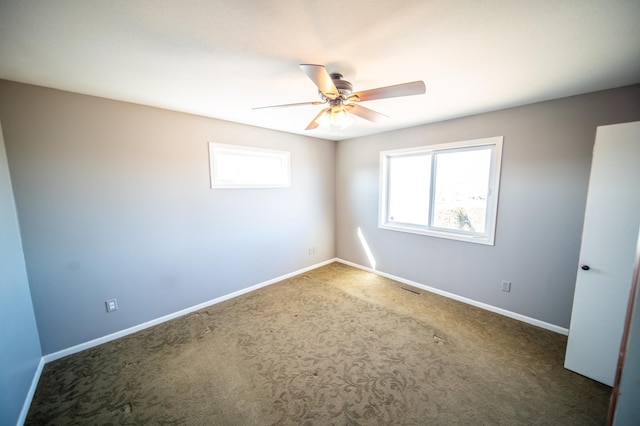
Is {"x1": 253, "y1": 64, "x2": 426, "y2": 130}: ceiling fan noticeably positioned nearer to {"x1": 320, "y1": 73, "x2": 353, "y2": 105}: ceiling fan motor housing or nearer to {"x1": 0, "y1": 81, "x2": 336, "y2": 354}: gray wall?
{"x1": 320, "y1": 73, "x2": 353, "y2": 105}: ceiling fan motor housing

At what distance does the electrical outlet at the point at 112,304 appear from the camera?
2.30 metres

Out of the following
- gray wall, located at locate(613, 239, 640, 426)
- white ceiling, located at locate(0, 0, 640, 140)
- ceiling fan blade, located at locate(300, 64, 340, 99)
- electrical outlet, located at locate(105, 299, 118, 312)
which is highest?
white ceiling, located at locate(0, 0, 640, 140)

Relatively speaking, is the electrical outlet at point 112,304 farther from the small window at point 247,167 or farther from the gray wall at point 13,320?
the small window at point 247,167

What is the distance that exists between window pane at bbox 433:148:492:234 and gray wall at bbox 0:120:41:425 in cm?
423

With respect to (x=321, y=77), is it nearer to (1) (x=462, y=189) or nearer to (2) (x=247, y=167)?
(2) (x=247, y=167)

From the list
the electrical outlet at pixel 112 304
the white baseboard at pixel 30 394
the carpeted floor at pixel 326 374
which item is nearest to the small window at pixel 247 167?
the electrical outlet at pixel 112 304

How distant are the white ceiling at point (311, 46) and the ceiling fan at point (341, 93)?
0.51ft

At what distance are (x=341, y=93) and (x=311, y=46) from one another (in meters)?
0.42

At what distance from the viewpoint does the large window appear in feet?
9.12

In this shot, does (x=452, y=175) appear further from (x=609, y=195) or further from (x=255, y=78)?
(x=255, y=78)

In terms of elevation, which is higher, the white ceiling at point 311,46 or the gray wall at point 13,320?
the white ceiling at point 311,46

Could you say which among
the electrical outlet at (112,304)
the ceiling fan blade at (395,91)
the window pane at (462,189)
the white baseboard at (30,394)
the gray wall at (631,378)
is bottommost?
the white baseboard at (30,394)

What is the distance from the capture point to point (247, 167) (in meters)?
3.32

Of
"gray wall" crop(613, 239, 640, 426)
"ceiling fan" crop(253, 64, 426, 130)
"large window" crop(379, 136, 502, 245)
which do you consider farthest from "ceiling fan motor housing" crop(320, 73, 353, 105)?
"large window" crop(379, 136, 502, 245)
